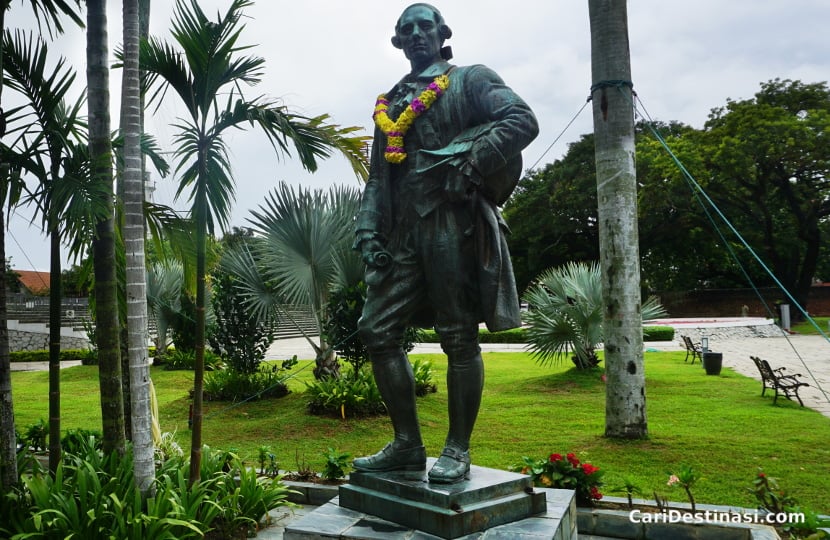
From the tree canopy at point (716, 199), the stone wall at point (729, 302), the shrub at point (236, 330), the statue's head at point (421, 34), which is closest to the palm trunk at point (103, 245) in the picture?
the statue's head at point (421, 34)

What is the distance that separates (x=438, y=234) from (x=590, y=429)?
5238 mm

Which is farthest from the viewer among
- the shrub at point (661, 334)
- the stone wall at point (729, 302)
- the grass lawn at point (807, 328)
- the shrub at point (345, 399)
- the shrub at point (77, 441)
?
the stone wall at point (729, 302)

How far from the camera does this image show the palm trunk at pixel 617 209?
6773mm

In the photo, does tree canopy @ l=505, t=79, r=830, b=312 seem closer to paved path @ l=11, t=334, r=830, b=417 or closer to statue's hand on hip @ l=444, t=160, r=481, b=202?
paved path @ l=11, t=334, r=830, b=417

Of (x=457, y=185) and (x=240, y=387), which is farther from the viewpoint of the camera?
(x=240, y=387)

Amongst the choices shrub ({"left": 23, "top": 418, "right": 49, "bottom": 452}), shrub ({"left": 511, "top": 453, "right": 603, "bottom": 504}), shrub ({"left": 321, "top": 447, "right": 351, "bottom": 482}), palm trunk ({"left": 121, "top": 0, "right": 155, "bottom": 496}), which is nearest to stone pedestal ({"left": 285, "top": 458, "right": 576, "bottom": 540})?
shrub ({"left": 511, "top": 453, "right": 603, "bottom": 504})

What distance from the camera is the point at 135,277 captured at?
4.06 m

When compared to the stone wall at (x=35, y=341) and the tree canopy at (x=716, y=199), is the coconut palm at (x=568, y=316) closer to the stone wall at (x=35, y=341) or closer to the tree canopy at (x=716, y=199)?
the tree canopy at (x=716, y=199)

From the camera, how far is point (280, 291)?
999 cm

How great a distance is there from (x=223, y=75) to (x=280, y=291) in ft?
17.9

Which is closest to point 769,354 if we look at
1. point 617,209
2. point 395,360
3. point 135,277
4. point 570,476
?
point 617,209

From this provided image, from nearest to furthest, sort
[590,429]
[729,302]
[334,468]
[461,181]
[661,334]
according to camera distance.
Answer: [461,181]
[334,468]
[590,429]
[661,334]
[729,302]

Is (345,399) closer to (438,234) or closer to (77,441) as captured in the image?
(77,441)

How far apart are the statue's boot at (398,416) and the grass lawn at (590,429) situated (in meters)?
2.44
